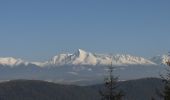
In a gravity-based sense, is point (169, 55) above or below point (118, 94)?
above

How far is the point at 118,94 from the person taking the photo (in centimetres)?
4291

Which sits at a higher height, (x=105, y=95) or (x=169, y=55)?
(x=169, y=55)

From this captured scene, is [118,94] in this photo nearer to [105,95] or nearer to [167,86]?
[105,95]

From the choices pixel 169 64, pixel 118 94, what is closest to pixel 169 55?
pixel 169 64

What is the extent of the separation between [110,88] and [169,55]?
18.5ft

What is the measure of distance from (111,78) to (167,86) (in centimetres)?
518

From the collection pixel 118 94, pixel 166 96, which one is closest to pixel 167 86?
pixel 166 96

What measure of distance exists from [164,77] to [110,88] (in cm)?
453

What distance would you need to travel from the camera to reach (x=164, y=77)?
143 feet

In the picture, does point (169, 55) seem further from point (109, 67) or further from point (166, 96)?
point (109, 67)

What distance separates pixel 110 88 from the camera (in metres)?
43.8

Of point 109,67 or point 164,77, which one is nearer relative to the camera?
point 164,77

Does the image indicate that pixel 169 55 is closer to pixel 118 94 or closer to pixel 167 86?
pixel 167 86

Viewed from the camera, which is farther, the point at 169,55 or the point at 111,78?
the point at 111,78
